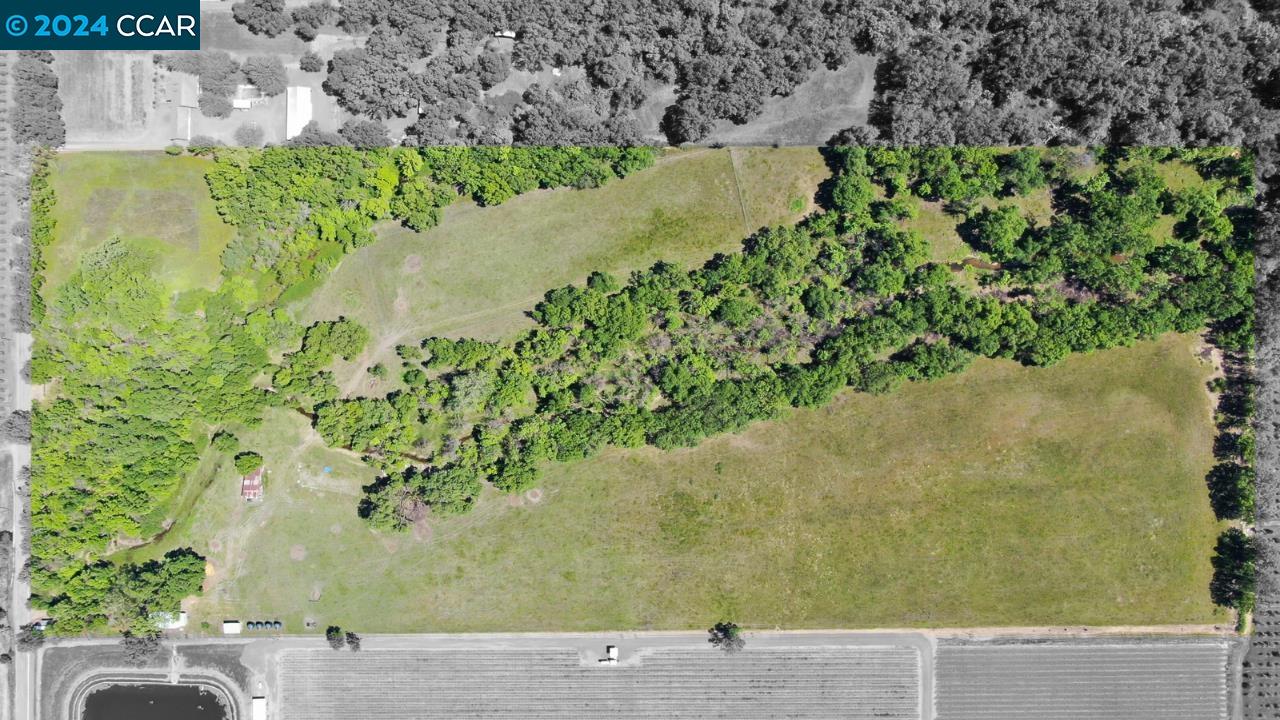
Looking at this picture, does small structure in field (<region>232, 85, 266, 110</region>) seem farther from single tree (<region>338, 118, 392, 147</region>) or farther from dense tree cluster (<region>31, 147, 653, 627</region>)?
single tree (<region>338, 118, 392, 147</region>)

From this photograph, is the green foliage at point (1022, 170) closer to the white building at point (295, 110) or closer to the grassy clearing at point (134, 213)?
the white building at point (295, 110)

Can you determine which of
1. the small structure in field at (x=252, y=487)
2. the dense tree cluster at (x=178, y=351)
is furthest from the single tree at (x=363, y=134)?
the small structure in field at (x=252, y=487)

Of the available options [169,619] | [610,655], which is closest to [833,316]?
[610,655]

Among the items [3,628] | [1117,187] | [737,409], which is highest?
[1117,187]

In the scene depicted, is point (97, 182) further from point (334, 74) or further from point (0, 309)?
point (334, 74)

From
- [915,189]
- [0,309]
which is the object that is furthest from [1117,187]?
[0,309]

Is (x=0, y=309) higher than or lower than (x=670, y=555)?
higher

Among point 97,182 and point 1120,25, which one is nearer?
point 1120,25
